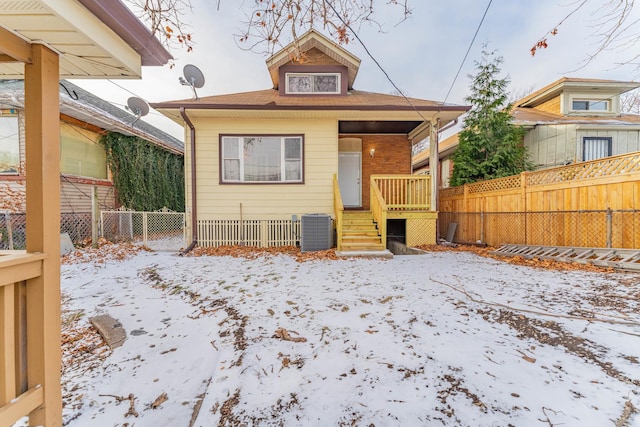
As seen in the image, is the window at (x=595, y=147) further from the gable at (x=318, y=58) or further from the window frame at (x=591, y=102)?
the gable at (x=318, y=58)

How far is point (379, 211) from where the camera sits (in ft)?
23.7

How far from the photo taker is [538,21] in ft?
16.3

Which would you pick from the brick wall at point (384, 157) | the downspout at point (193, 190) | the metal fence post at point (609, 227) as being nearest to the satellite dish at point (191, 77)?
the downspout at point (193, 190)

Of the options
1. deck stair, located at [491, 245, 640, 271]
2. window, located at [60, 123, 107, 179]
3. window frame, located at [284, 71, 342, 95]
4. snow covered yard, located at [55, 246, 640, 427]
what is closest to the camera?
snow covered yard, located at [55, 246, 640, 427]

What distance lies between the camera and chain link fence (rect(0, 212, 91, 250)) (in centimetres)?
666

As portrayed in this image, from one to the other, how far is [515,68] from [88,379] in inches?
538

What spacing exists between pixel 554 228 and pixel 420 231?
310 cm

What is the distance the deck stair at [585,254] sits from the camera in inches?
190

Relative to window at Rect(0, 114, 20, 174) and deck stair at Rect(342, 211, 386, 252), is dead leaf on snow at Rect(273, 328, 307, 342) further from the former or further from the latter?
window at Rect(0, 114, 20, 174)

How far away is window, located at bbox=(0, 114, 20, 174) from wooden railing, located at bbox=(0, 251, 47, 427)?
9.30 meters

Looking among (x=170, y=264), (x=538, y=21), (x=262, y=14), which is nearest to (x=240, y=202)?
(x=170, y=264)

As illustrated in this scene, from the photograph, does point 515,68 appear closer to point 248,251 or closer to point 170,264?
point 248,251

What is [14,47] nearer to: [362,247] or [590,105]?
[362,247]

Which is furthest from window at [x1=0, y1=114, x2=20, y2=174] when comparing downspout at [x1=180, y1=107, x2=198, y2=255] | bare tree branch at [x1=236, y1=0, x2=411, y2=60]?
bare tree branch at [x1=236, y1=0, x2=411, y2=60]
